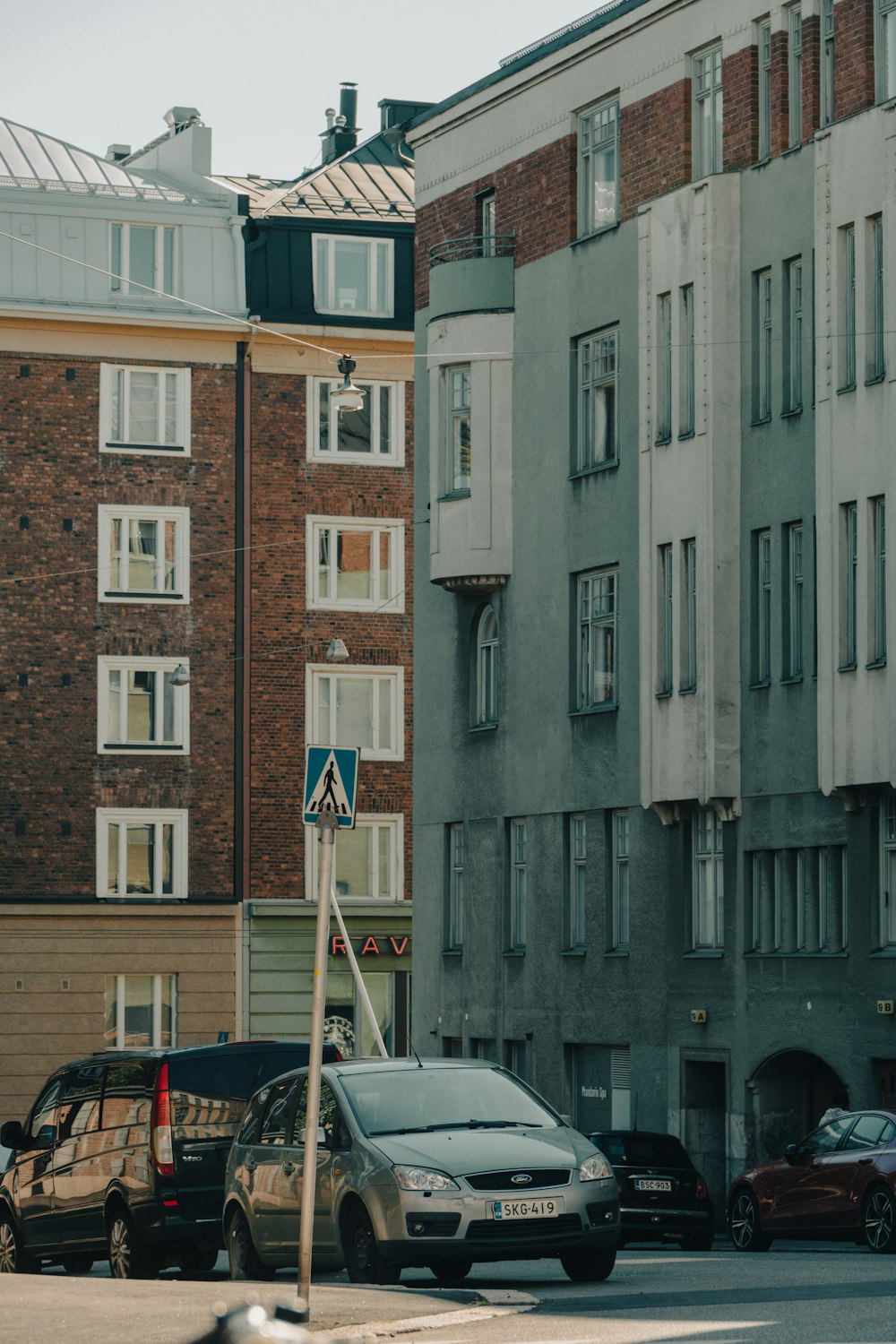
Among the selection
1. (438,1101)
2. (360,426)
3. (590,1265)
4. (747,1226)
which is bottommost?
(747,1226)

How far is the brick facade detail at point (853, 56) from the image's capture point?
30.4 metres

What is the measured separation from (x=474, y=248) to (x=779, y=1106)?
14751 millimetres

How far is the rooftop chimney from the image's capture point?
5938cm

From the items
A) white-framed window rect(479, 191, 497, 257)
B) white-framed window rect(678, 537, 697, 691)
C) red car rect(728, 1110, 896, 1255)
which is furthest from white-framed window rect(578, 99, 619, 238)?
red car rect(728, 1110, 896, 1255)

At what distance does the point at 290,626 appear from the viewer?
167 ft

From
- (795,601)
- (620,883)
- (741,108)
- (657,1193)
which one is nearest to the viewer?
(657,1193)

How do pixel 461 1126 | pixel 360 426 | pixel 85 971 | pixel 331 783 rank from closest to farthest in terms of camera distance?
pixel 331 783 → pixel 461 1126 → pixel 85 971 → pixel 360 426

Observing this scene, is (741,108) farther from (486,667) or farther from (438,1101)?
(438,1101)

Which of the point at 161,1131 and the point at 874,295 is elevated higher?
the point at 874,295

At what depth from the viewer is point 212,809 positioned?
50.1 m

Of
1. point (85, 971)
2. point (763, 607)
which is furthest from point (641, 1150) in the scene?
point (85, 971)

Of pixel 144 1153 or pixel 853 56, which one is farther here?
pixel 853 56

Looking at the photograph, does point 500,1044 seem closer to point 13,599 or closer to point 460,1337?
point 13,599

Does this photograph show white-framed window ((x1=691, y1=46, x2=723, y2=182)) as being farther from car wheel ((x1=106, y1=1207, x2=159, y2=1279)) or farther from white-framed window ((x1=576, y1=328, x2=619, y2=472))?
car wheel ((x1=106, y1=1207, x2=159, y2=1279))
